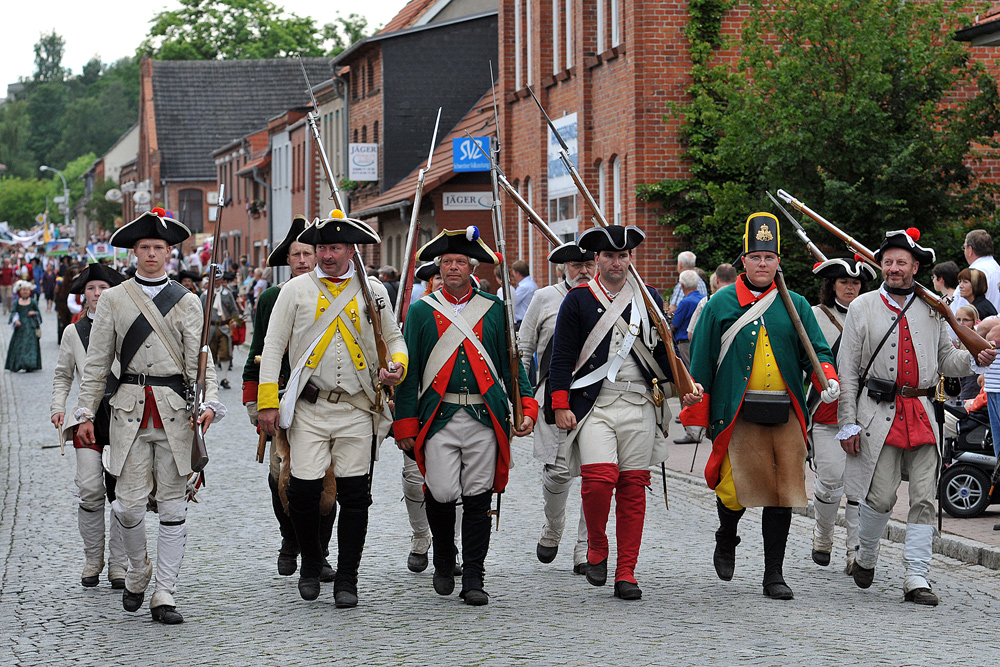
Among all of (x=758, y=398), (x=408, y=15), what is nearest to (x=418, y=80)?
(x=408, y=15)

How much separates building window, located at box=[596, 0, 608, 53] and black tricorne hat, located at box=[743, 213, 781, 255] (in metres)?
17.6

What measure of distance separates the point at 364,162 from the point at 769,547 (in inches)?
1390

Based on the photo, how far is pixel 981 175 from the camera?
76.0ft

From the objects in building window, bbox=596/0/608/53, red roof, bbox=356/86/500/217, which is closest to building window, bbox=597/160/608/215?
building window, bbox=596/0/608/53

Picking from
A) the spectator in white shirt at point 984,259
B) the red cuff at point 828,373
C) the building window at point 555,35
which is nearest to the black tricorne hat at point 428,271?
the red cuff at point 828,373

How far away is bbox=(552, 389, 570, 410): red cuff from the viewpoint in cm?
802

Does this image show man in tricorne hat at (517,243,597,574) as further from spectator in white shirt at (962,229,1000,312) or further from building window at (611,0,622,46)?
building window at (611,0,622,46)

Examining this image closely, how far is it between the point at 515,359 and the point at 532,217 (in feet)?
3.08

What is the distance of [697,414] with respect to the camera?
8078mm

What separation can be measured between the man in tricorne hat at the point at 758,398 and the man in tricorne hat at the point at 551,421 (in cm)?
84

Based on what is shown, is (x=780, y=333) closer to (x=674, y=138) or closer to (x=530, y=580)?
(x=530, y=580)

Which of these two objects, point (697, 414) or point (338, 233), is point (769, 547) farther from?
point (338, 233)

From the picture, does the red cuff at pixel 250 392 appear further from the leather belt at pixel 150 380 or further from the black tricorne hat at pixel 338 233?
the black tricorne hat at pixel 338 233

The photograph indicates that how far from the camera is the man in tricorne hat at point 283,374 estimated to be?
27.2 feet
